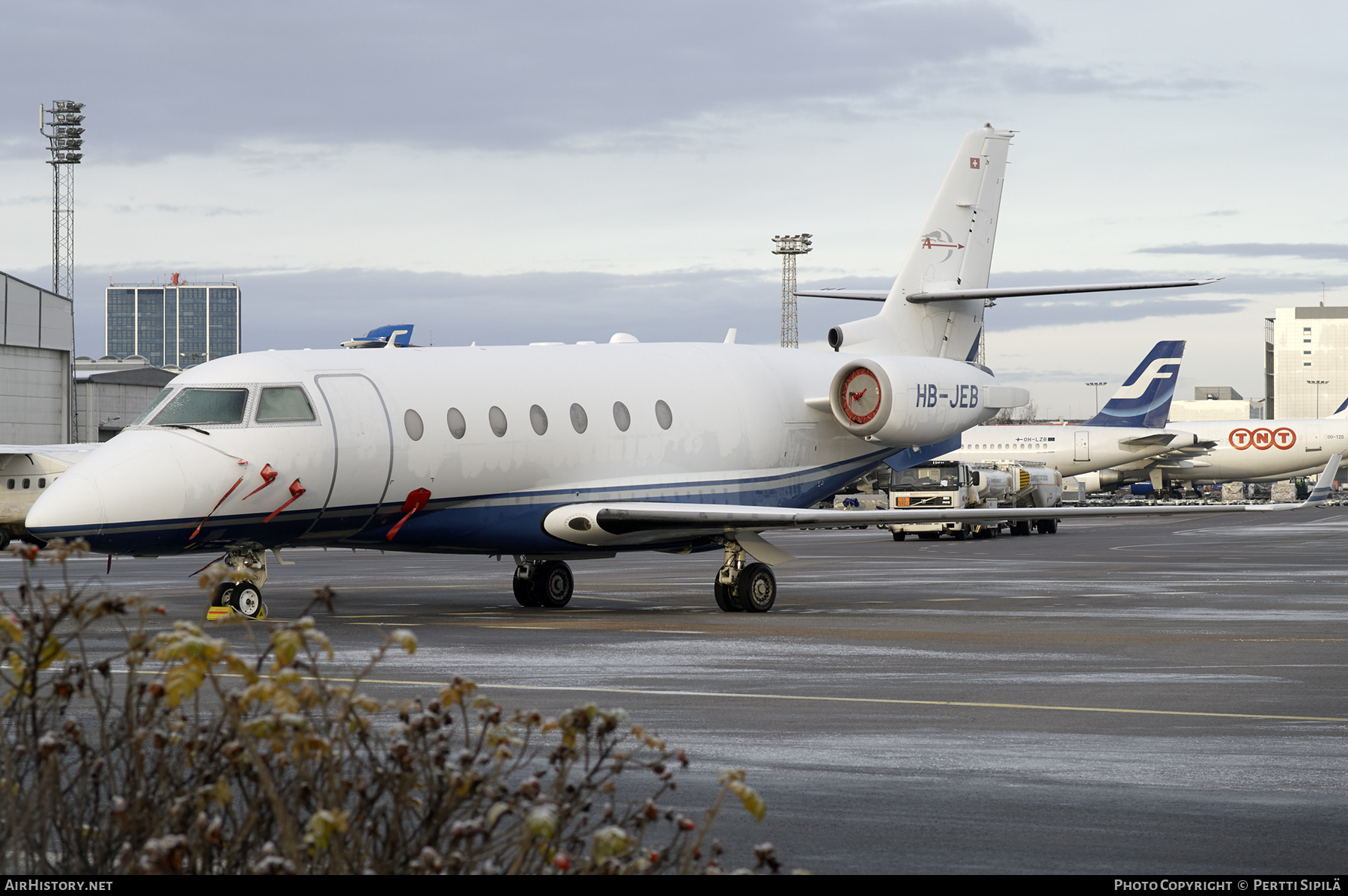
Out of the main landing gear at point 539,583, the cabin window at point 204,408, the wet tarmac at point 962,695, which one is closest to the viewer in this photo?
the wet tarmac at point 962,695

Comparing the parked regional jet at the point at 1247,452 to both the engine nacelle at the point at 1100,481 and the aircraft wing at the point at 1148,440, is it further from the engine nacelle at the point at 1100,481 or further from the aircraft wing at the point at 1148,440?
the aircraft wing at the point at 1148,440

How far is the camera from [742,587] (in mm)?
19875

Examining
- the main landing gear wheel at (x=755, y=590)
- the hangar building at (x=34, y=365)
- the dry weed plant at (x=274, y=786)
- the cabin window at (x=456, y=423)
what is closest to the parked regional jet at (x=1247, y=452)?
the hangar building at (x=34, y=365)

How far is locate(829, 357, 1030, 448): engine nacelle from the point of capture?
22.4 metres

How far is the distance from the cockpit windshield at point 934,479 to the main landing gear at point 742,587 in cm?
2801

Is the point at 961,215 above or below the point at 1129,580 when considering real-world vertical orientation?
above

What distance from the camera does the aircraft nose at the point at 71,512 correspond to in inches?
609

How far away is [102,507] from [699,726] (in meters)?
8.48

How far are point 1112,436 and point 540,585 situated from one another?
64295 millimetres

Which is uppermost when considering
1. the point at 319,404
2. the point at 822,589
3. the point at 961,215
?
the point at 961,215

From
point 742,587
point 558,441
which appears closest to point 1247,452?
point 742,587

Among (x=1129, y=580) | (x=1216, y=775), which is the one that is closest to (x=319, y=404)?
(x=1216, y=775)

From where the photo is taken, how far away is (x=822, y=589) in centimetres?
2466
